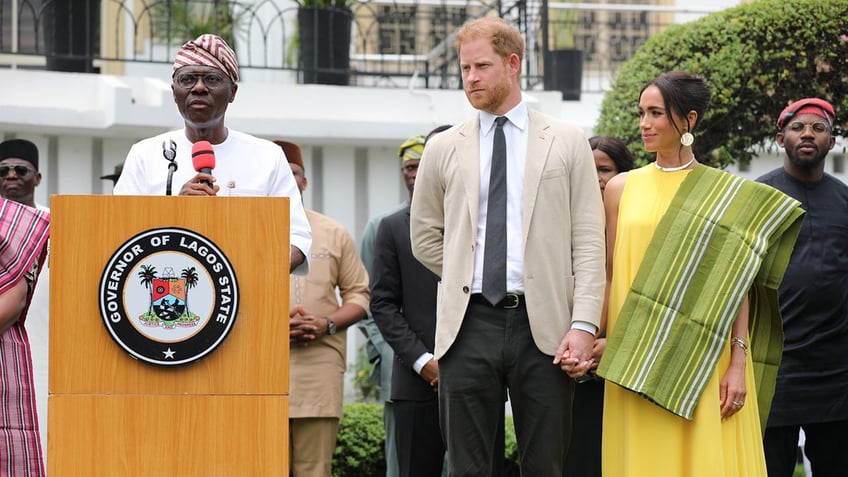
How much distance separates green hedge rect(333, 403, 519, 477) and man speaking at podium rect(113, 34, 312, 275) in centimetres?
403

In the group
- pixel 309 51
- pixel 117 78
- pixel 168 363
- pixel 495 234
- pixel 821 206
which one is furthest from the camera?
pixel 309 51

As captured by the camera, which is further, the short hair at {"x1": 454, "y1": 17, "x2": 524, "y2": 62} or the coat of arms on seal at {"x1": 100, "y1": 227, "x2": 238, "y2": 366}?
the short hair at {"x1": 454, "y1": 17, "x2": 524, "y2": 62}

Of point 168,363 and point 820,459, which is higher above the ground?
point 168,363

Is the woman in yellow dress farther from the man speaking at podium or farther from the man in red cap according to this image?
the man speaking at podium

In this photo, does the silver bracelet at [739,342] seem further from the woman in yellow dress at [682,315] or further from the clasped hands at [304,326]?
the clasped hands at [304,326]

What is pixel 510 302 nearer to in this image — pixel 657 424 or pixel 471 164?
pixel 471 164

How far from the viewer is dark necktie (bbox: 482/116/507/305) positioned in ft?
16.6

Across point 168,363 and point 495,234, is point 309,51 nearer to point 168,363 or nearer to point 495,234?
point 495,234

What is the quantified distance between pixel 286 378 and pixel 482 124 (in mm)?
1457

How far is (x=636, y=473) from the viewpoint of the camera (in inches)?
207

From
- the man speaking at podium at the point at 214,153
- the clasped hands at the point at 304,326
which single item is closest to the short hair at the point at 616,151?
the clasped hands at the point at 304,326

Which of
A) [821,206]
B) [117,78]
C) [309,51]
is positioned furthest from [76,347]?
[309,51]

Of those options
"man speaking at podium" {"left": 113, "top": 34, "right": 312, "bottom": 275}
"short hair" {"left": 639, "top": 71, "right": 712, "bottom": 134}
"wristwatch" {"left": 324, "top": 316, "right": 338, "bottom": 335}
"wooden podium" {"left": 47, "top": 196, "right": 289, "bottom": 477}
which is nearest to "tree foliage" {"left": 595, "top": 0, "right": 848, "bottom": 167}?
"wristwatch" {"left": 324, "top": 316, "right": 338, "bottom": 335}

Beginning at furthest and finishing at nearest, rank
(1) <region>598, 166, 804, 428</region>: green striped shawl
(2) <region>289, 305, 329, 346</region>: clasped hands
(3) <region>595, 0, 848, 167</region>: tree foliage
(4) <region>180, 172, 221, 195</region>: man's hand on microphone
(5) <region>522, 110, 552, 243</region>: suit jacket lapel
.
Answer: (3) <region>595, 0, 848, 167</region>: tree foliage, (2) <region>289, 305, 329, 346</region>: clasped hands, (1) <region>598, 166, 804, 428</region>: green striped shawl, (5) <region>522, 110, 552, 243</region>: suit jacket lapel, (4) <region>180, 172, 221, 195</region>: man's hand on microphone
